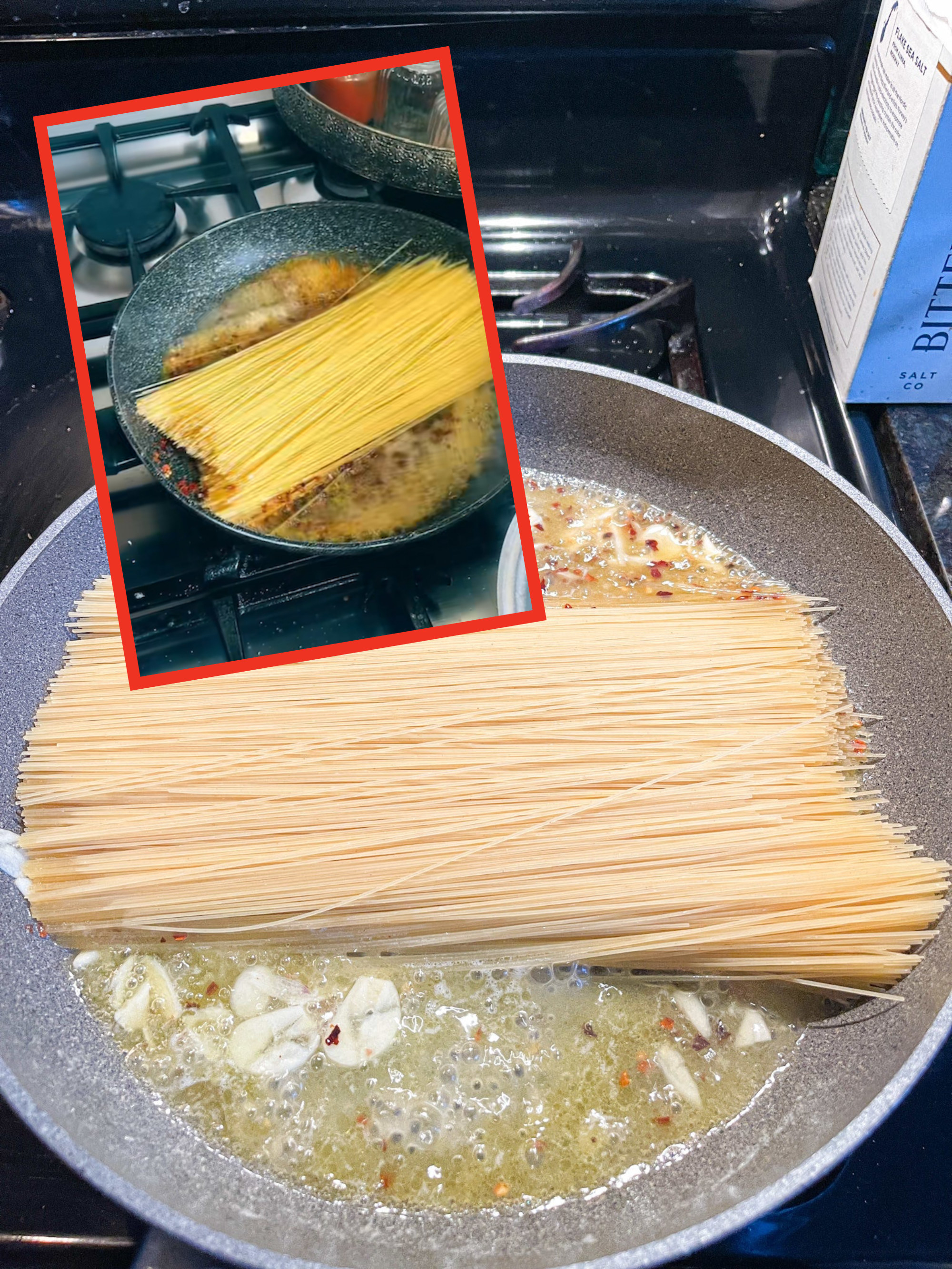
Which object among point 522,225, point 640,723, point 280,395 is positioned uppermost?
point 522,225

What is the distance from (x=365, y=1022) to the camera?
76cm

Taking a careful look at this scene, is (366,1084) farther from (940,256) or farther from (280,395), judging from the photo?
(940,256)

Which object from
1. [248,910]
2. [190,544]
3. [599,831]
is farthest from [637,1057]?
[190,544]

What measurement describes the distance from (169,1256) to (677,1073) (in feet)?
1.36

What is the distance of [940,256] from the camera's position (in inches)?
39.8

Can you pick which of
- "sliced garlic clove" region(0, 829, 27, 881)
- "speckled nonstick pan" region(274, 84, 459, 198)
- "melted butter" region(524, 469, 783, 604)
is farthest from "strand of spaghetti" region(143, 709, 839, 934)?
"speckled nonstick pan" region(274, 84, 459, 198)

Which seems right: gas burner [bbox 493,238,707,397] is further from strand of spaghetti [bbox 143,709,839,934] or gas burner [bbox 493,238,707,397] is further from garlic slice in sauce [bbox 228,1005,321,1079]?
garlic slice in sauce [bbox 228,1005,321,1079]

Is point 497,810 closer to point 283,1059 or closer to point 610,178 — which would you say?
point 283,1059

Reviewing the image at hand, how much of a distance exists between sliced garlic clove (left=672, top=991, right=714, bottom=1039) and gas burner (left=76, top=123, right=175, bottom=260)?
2.30ft

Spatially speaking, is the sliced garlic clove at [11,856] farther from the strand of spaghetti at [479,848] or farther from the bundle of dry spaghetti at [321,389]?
the bundle of dry spaghetti at [321,389]

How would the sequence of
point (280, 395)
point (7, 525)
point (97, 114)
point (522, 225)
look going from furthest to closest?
point (522, 225) → point (7, 525) → point (280, 395) → point (97, 114)

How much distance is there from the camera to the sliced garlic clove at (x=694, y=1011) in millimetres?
771

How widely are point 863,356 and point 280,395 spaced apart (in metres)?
0.85

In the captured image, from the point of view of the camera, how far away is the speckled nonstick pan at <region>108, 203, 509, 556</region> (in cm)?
56
